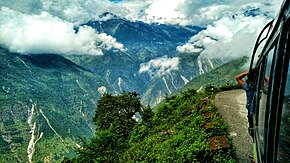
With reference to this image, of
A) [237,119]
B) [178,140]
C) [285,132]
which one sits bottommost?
[237,119]

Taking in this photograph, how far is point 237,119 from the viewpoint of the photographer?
17.7 meters

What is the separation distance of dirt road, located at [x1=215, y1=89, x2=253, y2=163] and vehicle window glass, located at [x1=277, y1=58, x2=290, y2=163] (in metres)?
8.45

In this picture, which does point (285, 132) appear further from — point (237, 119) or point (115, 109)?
point (115, 109)

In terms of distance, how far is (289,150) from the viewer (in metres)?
3.38

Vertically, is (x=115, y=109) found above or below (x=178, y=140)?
below

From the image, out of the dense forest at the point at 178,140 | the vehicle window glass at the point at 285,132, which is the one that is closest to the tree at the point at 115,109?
the dense forest at the point at 178,140

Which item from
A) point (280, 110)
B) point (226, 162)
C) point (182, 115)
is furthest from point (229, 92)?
point (280, 110)

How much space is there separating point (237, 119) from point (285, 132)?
14.6 metres

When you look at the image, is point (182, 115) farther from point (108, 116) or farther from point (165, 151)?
point (108, 116)

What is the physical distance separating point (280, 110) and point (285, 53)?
679mm

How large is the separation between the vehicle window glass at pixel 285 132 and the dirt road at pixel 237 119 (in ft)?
27.7

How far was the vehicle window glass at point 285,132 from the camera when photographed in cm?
347

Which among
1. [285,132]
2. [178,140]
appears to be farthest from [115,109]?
[285,132]

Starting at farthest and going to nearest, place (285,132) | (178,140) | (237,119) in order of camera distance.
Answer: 1. (237,119)
2. (178,140)
3. (285,132)
